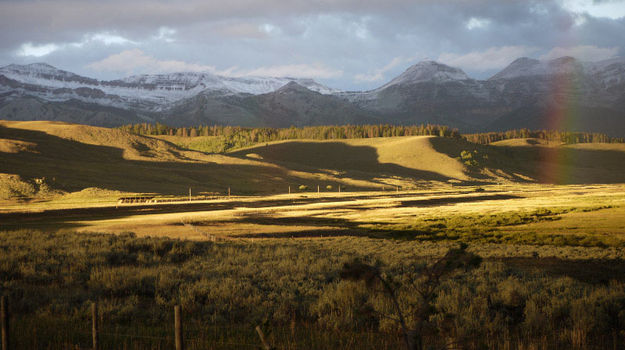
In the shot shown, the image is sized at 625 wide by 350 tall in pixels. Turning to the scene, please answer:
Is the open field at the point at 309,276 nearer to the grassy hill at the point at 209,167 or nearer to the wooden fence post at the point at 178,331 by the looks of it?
the wooden fence post at the point at 178,331

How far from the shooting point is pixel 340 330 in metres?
12.4

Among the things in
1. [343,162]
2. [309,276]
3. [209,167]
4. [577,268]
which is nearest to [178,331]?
[309,276]

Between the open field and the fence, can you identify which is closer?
the fence

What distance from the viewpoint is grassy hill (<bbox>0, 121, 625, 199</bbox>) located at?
91562 millimetres

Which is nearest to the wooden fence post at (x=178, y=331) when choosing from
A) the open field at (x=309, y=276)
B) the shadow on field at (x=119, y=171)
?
the open field at (x=309, y=276)

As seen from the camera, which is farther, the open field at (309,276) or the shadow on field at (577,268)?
the shadow on field at (577,268)

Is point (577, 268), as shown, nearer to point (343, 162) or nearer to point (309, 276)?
point (309, 276)

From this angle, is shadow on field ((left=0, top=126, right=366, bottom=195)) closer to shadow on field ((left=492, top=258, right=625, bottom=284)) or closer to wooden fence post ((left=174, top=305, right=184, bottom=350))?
shadow on field ((left=492, top=258, right=625, bottom=284))

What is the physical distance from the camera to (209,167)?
12350cm

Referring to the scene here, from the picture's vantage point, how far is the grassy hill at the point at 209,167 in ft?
300

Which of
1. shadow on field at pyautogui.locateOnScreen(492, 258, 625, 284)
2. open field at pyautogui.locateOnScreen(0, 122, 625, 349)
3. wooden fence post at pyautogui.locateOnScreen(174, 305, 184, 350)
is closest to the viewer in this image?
wooden fence post at pyautogui.locateOnScreen(174, 305, 184, 350)

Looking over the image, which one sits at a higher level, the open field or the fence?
the fence

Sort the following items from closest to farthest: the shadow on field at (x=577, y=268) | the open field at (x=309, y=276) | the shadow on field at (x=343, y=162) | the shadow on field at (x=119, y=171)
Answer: the open field at (x=309, y=276) < the shadow on field at (x=577, y=268) < the shadow on field at (x=119, y=171) < the shadow on field at (x=343, y=162)

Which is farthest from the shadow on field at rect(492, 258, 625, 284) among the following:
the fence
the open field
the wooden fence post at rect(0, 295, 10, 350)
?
the wooden fence post at rect(0, 295, 10, 350)
